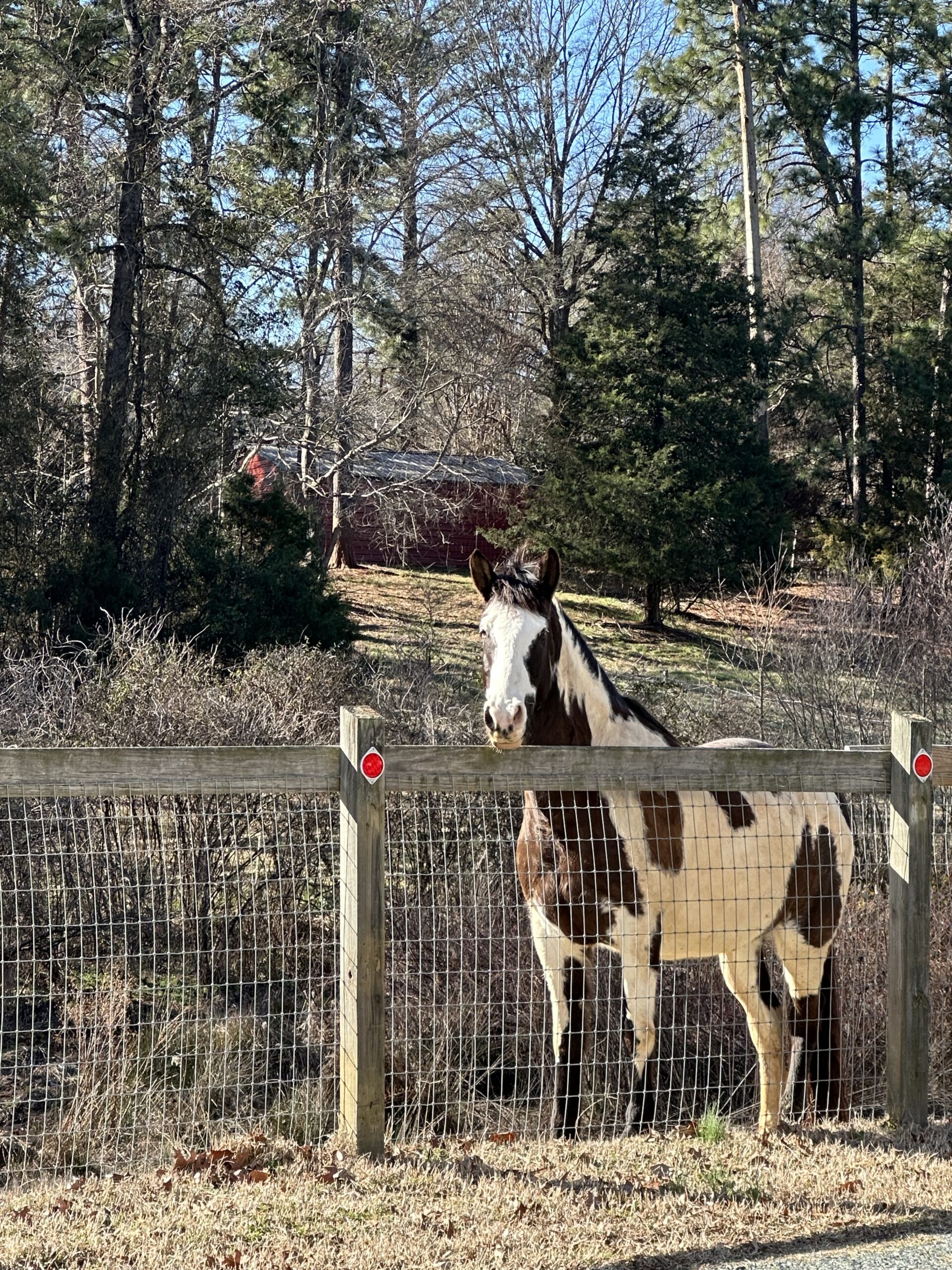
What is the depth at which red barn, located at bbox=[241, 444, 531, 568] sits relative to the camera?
2888cm

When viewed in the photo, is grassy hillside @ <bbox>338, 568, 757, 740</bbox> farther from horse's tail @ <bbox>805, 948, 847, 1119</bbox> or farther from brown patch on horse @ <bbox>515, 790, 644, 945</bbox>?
brown patch on horse @ <bbox>515, 790, 644, 945</bbox>

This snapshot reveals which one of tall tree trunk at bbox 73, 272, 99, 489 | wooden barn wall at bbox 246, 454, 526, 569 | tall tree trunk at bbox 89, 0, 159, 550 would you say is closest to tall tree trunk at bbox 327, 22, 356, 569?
wooden barn wall at bbox 246, 454, 526, 569

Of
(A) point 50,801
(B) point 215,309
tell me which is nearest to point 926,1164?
(A) point 50,801

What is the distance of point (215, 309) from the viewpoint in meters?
21.9

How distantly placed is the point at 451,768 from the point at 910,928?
2174 millimetres

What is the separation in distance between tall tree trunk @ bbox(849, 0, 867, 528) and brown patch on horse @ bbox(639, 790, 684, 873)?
92.8 feet

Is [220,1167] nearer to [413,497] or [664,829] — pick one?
[664,829]

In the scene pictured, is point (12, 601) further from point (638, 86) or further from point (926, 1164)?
point (638, 86)

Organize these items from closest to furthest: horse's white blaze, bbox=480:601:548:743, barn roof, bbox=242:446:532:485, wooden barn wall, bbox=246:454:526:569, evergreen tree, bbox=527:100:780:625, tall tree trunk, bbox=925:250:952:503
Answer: horse's white blaze, bbox=480:601:548:743 → evergreen tree, bbox=527:100:780:625 → barn roof, bbox=242:446:532:485 → wooden barn wall, bbox=246:454:526:569 → tall tree trunk, bbox=925:250:952:503

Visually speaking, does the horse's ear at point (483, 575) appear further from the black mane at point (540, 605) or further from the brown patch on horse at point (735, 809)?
the brown patch on horse at point (735, 809)

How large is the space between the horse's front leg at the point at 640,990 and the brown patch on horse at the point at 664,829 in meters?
0.27

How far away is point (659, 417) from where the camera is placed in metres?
27.8

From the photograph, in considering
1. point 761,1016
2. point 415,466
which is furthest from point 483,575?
point 415,466

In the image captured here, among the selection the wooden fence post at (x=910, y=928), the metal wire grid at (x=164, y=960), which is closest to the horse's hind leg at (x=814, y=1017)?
the wooden fence post at (x=910, y=928)
